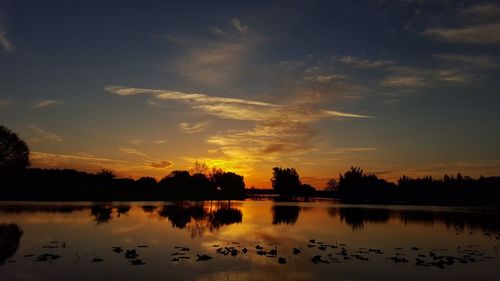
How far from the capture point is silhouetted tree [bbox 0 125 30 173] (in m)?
95.9

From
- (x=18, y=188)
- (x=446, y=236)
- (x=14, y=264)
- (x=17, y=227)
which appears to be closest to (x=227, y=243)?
(x=14, y=264)

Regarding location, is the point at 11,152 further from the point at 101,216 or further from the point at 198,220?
the point at 198,220

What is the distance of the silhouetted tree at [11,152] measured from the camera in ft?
315

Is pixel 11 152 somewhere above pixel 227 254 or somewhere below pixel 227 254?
above

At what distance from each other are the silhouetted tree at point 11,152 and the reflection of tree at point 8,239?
66993mm

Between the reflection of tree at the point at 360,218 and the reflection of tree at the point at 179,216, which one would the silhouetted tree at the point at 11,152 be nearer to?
the reflection of tree at the point at 179,216

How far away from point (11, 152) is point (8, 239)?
258 ft

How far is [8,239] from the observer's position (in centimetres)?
2994

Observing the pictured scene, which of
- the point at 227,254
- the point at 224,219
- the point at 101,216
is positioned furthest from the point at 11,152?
the point at 227,254

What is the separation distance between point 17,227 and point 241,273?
25324mm

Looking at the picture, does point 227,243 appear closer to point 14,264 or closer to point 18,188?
point 14,264

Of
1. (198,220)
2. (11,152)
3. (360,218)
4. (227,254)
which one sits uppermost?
(11,152)

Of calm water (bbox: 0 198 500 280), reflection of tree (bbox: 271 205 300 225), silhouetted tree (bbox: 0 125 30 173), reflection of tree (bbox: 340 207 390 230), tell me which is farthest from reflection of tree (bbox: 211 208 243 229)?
silhouetted tree (bbox: 0 125 30 173)

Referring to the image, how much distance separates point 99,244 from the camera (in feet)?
99.8
